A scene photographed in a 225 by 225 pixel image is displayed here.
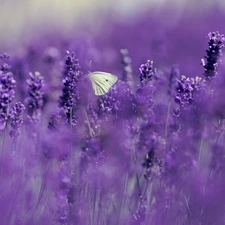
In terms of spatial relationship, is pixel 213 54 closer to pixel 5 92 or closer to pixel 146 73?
pixel 146 73

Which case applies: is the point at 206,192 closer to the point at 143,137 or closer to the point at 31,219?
the point at 143,137

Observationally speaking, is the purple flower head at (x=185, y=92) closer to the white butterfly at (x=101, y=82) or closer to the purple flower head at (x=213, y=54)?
the purple flower head at (x=213, y=54)

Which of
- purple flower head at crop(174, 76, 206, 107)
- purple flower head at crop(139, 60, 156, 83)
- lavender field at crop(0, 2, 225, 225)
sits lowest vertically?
lavender field at crop(0, 2, 225, 225)

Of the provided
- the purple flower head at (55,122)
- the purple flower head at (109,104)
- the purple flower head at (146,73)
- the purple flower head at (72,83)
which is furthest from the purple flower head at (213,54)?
the purple flower head at (55,122)

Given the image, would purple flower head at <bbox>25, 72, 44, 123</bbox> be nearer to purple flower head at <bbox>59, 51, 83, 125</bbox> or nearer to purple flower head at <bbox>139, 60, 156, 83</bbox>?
purple flower head at <bbox>59, 51, 83, 125</bbox>

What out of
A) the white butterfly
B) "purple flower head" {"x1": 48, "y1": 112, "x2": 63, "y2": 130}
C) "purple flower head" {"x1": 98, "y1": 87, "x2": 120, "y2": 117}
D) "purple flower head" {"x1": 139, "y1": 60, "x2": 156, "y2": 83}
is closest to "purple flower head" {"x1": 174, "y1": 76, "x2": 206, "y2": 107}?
"purple flower head" {"x1": 139, "y1": 60, "x2": 156, "y2": 83}

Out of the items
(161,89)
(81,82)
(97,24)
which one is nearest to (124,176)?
(81,82)
